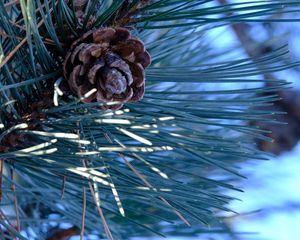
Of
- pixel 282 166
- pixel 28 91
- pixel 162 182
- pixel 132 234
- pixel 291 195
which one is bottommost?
pixel 291 195

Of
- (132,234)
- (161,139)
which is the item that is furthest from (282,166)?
(161,139)

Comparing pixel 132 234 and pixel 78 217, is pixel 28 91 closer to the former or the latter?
pixel 78 217

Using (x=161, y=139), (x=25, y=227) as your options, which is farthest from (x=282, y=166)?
(x=161, y=139)

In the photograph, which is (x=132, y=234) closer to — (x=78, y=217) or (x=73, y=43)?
(x=78, y=217)

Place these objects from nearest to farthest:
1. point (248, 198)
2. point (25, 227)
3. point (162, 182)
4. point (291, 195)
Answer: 1. point (162, 182)
2. point (25, 227)
3. point (248, 198)
4. point (291, 195)

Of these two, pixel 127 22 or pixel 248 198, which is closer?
pixel 127 22

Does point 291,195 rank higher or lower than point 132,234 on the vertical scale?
lower

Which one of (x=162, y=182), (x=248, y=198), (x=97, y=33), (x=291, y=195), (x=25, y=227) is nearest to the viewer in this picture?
(x=97, y=33)
